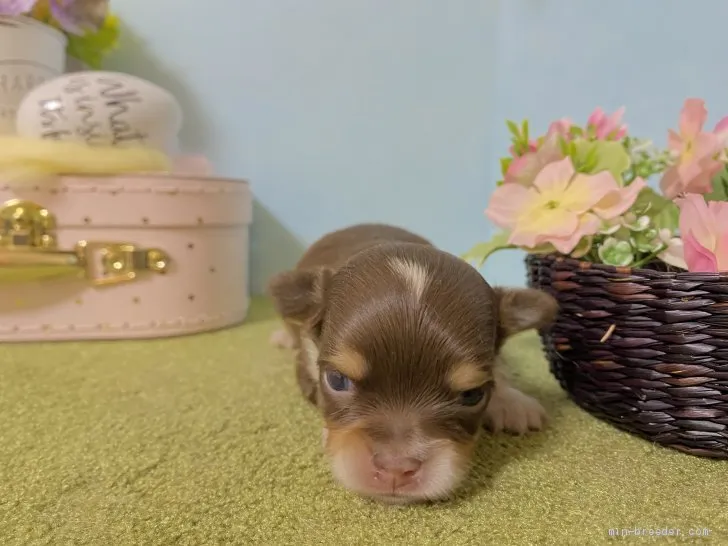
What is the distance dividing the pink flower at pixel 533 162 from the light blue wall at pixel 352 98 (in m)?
1.06

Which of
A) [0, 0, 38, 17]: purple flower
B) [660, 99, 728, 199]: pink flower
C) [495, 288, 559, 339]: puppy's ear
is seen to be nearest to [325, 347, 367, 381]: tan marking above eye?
[495, 288, 559, 339]: puppy's ear

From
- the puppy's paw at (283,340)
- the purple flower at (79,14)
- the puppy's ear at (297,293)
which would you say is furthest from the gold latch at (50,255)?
the puppy's ear at (297,293)

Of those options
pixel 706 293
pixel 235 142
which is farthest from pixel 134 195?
pixel 706 293

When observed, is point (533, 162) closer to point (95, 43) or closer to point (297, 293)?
point (297, 293)

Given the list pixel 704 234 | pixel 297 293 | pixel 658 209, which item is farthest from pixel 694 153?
pixel 297 293

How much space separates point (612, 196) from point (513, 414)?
488 millimetres

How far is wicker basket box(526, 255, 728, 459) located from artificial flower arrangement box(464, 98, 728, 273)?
0.08 meters

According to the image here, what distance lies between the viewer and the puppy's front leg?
1.26 m

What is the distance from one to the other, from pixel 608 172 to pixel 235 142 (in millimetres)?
1725

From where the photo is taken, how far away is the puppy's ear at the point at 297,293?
1.26 meters

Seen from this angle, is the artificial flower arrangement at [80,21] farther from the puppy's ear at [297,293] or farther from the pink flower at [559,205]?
the pink flower at [559,205]

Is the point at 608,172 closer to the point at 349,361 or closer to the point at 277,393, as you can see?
the point at 349,361

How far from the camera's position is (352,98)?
8.55ft

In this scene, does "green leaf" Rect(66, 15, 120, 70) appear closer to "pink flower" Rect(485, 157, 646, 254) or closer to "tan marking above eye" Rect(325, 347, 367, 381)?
"pink flower" Rect(485, 157, 646, 254)
